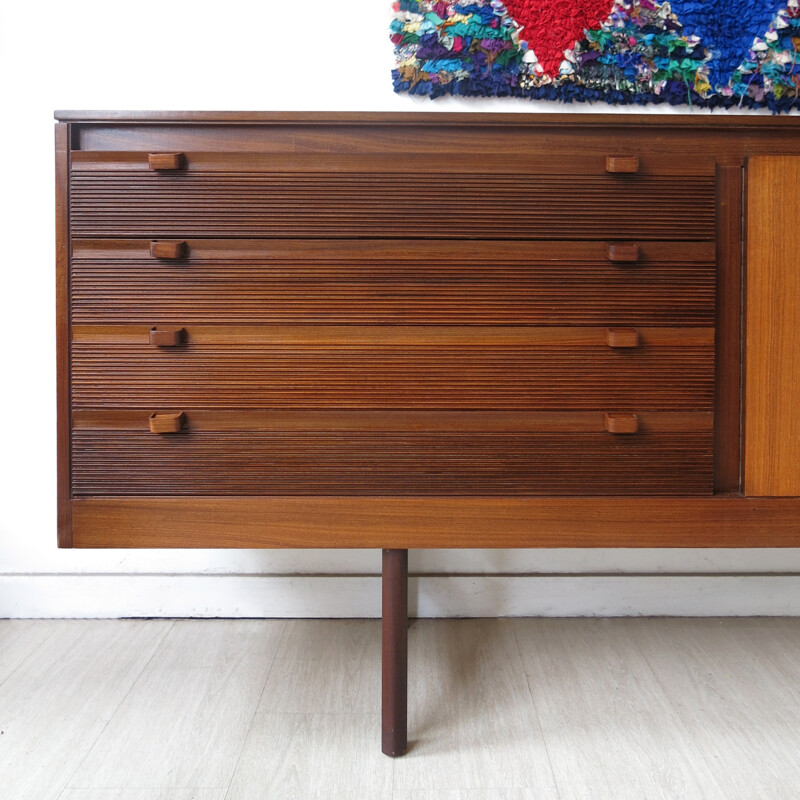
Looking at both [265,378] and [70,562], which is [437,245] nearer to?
[265,378]

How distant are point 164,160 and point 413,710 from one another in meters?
1.03

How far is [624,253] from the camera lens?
1.07 m

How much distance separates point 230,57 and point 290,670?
1.34 metres

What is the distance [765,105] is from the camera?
1.55 m

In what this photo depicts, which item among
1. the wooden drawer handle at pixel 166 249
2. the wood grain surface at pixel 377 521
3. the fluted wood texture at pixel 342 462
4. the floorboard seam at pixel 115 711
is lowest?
the floorboard seam at pixel 115 711

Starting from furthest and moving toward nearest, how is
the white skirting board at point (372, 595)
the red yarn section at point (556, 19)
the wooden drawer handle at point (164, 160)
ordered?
the white skirting board at point (372, 595), the red yarn section at point (556, 19), the wooden drawer handle at point (164, 160)

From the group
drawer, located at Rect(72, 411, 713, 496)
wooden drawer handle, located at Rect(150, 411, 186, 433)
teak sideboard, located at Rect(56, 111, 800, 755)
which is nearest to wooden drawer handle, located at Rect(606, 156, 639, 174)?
teak sideboard, located at Rect(56, 111, 800, 755)

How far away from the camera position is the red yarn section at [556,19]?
4.91 ft

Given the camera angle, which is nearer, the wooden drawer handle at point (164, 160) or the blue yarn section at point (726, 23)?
the wooden drawer handle at point (164, 160)

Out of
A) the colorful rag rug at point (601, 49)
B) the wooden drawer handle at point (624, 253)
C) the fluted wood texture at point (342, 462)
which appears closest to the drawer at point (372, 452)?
the fluted wood texture at point (342, 462)

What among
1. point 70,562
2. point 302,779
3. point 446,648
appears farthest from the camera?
point 70,562

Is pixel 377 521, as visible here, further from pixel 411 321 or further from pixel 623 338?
pixel 623 338

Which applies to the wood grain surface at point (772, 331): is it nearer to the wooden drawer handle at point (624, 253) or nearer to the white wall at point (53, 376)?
the wooden drawer handle at point (624, 253)

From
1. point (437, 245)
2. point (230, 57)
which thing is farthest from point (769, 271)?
point (230, 57)
